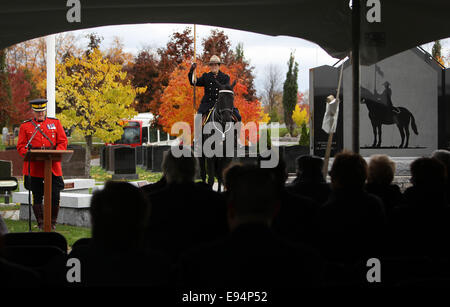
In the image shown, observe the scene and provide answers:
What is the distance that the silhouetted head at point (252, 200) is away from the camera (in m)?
1.79

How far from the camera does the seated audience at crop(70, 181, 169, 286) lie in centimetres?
184

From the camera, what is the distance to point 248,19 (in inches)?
195

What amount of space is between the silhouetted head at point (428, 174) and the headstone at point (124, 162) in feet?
52.5

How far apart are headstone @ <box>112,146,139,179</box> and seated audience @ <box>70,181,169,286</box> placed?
1677cm

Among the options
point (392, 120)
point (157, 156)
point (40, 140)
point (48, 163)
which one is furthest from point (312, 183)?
point (157, 156)

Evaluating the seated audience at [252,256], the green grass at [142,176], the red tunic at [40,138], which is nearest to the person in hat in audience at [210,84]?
the red tunic at [40,138]

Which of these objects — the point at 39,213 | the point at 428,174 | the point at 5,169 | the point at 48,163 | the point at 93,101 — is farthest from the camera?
the point at 93,101

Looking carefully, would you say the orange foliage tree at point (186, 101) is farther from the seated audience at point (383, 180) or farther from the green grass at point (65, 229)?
the seated audience at point (383, 180)

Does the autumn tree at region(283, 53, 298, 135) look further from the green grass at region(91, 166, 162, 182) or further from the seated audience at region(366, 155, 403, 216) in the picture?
the seated audience at region(366, 155, 403, 216)

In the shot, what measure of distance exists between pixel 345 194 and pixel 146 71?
36.0 meters

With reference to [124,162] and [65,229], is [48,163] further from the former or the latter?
[124,162]

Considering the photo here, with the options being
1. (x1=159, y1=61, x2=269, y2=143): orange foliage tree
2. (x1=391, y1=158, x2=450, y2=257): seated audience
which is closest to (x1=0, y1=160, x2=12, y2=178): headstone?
(x1=159, y1=61, x2=269, y2=143): orange foliage tree

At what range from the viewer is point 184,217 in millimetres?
2734

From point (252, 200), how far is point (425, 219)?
1.39 meters
